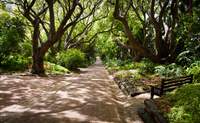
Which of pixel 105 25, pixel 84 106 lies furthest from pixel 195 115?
pixel 105 25

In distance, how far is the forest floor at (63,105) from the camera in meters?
8.00

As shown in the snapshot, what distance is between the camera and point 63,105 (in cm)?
940

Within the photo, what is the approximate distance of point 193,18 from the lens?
677 inches

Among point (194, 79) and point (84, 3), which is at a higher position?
point (84, 3)

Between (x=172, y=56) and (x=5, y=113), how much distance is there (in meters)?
14.3

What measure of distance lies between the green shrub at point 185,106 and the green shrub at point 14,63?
12.6 m

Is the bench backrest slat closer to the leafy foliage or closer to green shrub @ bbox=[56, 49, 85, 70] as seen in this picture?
the leafy foliage

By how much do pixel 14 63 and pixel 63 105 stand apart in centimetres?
1093

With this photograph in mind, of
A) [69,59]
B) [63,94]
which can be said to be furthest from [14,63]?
[63,94]

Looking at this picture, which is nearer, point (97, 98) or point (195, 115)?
point (195, 115)

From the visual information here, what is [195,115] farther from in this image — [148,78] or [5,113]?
[148,78]

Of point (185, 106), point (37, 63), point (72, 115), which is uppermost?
point (37, 63)

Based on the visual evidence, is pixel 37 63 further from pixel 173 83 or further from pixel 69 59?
pixel 173 83

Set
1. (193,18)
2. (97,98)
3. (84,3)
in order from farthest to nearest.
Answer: (84,3) < (193,18) < (97,98)
